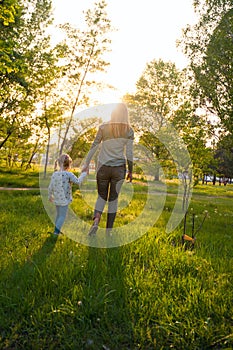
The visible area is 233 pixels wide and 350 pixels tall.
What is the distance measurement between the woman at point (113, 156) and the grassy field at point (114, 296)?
3.29ft

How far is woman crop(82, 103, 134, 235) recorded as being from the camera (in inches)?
227

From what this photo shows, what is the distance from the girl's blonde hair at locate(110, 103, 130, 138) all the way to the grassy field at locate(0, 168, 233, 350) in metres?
2.08

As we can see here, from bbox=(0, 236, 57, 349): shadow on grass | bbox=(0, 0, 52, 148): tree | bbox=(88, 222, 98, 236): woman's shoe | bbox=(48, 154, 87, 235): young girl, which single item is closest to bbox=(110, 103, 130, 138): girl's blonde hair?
bbox=(48, 154, 87, 235): young girl

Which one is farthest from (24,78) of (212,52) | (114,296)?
(114,296)

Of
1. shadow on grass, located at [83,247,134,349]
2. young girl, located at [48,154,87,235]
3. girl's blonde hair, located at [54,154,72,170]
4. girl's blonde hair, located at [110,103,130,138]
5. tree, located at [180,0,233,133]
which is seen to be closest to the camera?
shadow on grass, located at [83,247,134,349]

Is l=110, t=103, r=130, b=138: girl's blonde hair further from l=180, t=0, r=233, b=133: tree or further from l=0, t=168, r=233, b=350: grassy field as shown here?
l=180, t=0, r=233, b=133: tree

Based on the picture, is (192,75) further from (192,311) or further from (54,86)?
(192,311)

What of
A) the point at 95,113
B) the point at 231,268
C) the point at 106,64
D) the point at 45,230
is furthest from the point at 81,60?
the point at 231,268

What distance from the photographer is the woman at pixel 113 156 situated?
5.75 metres

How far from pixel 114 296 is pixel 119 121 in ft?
11.1

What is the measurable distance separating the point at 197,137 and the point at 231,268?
351 inches

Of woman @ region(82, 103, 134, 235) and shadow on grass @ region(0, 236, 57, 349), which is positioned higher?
woman @ region(82, 103, 134, 235)

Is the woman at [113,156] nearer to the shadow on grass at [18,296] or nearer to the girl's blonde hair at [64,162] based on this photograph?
the girl's blonde hair at [64,162]

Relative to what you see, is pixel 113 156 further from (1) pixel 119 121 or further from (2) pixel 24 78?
(2) pixel 24 78
